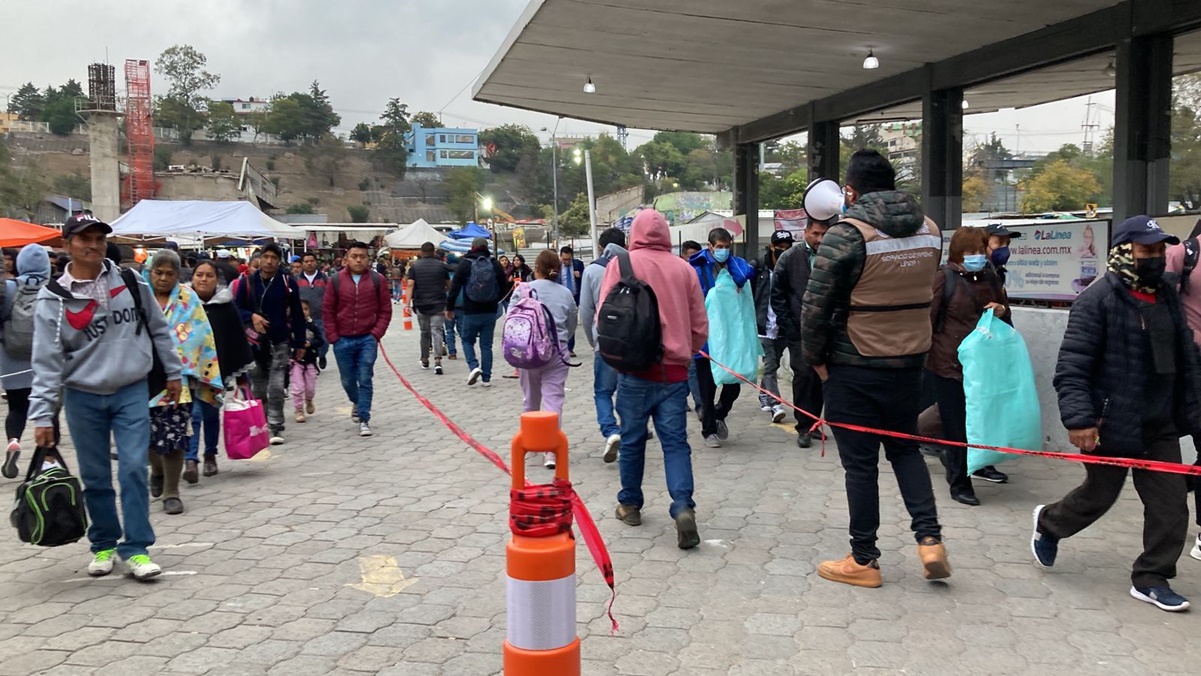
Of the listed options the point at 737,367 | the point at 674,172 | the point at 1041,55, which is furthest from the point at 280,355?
the point at 674,172

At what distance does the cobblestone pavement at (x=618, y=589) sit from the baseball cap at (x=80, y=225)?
1.79m

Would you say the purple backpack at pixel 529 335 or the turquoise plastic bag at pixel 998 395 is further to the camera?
the purple backpack at pixel 529 335

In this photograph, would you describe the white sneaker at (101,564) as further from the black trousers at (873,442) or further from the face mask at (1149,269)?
the face mask at (1149,269)

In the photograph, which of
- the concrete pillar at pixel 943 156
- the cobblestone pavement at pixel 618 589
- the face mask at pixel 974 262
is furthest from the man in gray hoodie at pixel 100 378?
the concrete pillar at pixel 943 156

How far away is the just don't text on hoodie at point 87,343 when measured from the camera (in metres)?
4.08

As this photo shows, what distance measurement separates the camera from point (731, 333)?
292 inches

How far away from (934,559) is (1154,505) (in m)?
0.98

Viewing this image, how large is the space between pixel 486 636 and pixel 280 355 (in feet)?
17.8

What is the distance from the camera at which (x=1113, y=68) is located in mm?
10938

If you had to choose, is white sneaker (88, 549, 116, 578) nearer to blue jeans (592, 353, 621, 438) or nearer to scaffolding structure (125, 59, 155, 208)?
blue jeans (592, 353, 621, 438)

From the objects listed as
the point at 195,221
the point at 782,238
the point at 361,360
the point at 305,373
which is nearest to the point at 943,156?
the point at 782,238

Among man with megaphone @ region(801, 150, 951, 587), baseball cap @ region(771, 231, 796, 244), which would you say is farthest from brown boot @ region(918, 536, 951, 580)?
baseball cap @ region(771, 231, 796, 244)

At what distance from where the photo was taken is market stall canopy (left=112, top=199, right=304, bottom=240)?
18.9 m

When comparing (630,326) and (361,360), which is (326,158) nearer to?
(361,360)
